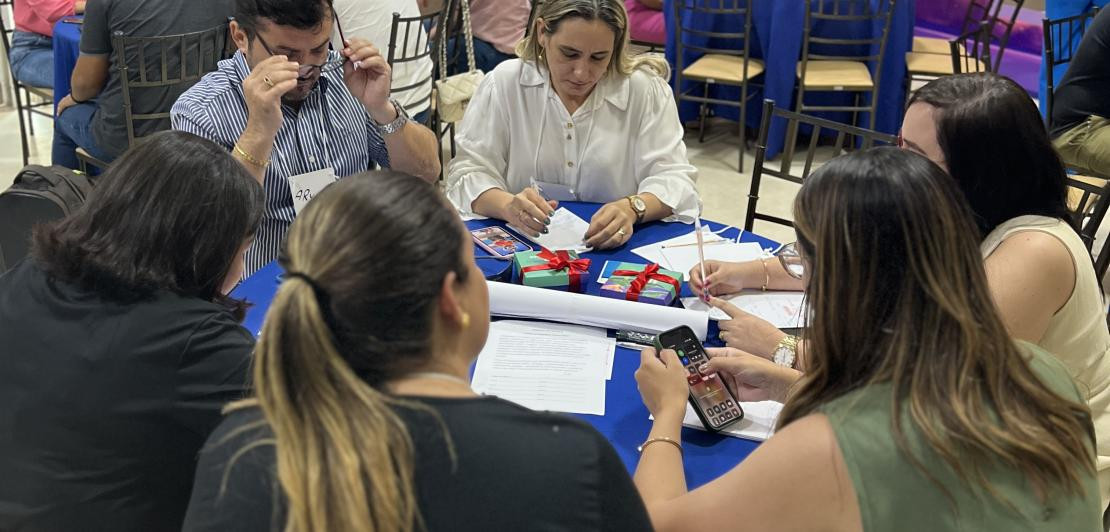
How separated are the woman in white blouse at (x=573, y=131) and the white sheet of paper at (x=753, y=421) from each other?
0.87m

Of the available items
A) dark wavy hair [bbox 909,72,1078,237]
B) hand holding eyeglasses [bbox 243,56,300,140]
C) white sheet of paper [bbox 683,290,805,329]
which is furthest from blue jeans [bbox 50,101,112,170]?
dark wavy hair [bbox 909,72,1078,237]

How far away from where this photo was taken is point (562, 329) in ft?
6.16

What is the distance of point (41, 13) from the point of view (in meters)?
4.24

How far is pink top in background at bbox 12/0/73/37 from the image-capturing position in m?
4.20

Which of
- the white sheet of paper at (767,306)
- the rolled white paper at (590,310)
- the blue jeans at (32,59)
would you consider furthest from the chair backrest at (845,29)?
the blue jeans at (32,59)

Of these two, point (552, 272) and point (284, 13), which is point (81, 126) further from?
point (552, 272)

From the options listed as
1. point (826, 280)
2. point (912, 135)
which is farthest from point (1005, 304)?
point (826, 280)

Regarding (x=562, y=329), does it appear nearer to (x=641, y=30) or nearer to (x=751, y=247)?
(x=751, y=247)

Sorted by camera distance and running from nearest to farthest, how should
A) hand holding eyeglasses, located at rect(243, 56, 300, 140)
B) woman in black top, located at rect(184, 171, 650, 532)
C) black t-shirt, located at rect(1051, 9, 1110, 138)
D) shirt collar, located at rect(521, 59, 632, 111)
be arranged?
woman in black top, located at rect(184, 171, 650, 532), hand holding eyeglasses, located at rect(243, 56, 300, 140), shirt collar, located at rect(521, 59, 632, 111), black t-shirt, located at rect(1051, 9, 1110, 138)

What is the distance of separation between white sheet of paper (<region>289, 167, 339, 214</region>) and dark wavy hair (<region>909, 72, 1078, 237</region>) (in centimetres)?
139

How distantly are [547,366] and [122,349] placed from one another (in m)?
0.73

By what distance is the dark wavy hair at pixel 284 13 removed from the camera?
212 cm

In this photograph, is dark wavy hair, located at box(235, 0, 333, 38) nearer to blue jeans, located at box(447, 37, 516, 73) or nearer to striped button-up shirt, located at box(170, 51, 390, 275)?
striped button-up shirt, located at box(170, 51, 390, 275)

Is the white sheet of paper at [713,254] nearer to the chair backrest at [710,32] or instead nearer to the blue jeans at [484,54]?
the chair backrest at [710,32]
